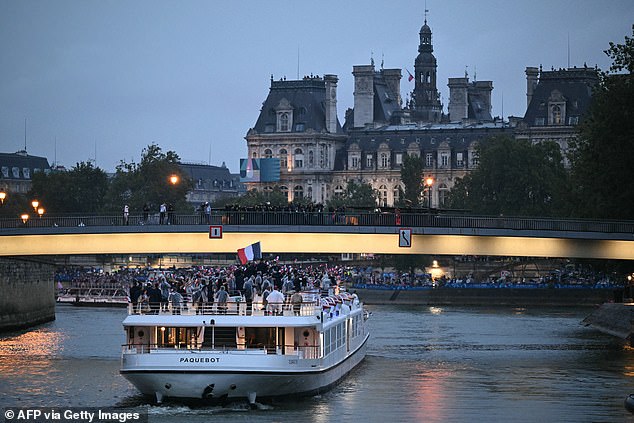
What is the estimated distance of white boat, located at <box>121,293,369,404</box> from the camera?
58.9m

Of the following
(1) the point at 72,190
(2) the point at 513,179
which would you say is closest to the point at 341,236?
(2) the point at 513,179

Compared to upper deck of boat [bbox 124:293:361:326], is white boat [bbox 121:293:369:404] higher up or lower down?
lower down

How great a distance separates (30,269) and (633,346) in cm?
3690

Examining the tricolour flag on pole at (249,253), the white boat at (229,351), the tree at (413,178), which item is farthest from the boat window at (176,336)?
the tree at (413,178)

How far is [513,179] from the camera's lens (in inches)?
6506

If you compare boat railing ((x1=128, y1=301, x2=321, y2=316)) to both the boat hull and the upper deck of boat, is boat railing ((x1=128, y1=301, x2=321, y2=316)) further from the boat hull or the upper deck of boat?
the boat hull

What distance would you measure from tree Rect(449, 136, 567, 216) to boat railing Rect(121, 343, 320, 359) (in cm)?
10052

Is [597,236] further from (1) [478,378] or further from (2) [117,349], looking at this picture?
(2) [117,349]

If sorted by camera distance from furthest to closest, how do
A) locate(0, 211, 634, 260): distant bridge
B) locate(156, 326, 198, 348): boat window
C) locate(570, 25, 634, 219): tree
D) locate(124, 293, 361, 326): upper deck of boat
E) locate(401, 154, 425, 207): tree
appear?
1. locate(401, 154, 425, 207): tree
2. locate(570, 25, 634, 219): tree
3. locate(0, 211, 634, 260): distant bridge
4. locate(156, 326, 198, 348): boat window
5. locate(124, 293, 361, 326): upper deck of boat

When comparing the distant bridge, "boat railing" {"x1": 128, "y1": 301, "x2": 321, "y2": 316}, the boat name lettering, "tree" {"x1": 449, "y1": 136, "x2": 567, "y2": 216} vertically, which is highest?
"tree" {"x1": 449, "y1": 136, "x2": 567, "y2": 216}

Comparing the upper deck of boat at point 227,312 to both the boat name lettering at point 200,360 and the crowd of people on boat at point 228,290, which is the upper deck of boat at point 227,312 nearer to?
the crowd of people on boat at point 228,290

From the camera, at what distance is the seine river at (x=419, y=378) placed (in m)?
59.7

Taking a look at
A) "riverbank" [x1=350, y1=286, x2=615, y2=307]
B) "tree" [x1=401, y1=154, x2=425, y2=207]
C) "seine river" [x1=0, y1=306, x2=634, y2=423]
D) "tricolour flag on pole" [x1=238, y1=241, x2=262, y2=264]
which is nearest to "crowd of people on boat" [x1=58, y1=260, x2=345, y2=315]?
"tricolour flag on pole" [x1=238, y1=241, x2=262, y2=264]

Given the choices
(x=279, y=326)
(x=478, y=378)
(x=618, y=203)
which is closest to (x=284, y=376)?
(x=279, y=326)
